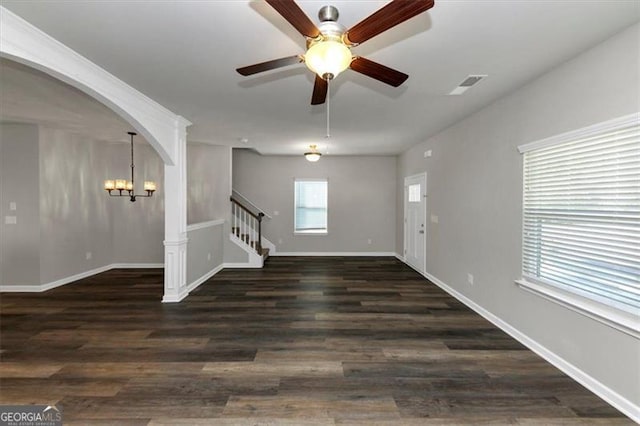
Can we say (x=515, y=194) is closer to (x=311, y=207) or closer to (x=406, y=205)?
(x=406, y=205)

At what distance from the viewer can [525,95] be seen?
3123 mm

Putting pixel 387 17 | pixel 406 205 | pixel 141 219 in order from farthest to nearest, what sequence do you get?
1. pixel 406 205
2. pixel 141 219
3. pixel 387 17

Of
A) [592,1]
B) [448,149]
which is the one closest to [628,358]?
[592,1]

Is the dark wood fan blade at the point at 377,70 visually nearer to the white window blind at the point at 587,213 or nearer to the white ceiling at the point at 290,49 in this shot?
the white ceiling at the point at 290,49

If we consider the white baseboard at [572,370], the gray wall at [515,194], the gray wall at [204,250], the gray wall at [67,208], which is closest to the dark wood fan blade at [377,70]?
the gray wall at [515,194]

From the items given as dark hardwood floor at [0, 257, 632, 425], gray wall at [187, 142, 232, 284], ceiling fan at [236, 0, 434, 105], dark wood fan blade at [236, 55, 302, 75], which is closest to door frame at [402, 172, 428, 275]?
dark hardwood floor at [0, 257, 632, 425]

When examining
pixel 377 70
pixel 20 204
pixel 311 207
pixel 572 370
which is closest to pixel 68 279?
pixel 20 204

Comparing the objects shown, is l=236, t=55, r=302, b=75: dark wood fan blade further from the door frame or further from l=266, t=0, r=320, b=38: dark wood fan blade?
the door frame

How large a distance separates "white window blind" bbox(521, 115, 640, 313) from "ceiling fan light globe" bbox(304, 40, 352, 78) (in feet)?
6.80

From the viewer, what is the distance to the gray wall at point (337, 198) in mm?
7969

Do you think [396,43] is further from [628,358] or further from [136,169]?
[136,169]

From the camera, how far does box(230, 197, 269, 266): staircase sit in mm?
6707

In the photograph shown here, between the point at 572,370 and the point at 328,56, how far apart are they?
125 inches

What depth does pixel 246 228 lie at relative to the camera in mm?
7180
